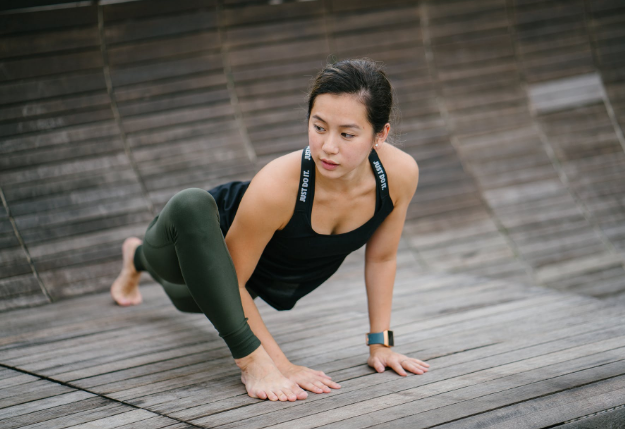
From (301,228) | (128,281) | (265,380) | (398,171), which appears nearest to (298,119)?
(128,281)

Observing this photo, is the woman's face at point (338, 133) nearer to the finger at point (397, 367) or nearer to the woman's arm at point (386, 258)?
the woman's arm at point (386, 258)

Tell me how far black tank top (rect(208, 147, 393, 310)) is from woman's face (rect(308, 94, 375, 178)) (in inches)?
5.9

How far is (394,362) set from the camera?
6.49ft

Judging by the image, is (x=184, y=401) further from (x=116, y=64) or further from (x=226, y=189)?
(x=116, y=64)

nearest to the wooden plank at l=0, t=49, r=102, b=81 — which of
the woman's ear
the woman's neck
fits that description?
the woman's neck

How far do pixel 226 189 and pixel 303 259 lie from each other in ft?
1.23

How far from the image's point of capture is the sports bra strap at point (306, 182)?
75.0 inches

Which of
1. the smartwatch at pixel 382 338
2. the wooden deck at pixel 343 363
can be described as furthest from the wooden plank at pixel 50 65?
the smartwatch at pixel 382 338

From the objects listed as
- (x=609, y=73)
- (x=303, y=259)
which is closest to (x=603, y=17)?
(x=609, y=73)

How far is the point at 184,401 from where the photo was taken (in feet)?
5.94

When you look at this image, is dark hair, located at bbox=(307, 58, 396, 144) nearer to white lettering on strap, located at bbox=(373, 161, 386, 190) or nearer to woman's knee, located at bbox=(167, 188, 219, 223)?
white lettering on strap, located at bbox=(373, 161, 386, 190)

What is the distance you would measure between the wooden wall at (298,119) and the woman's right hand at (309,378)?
6.17 ft

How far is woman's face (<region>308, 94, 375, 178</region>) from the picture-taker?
1.73 metres

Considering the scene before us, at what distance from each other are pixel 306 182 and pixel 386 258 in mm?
419
